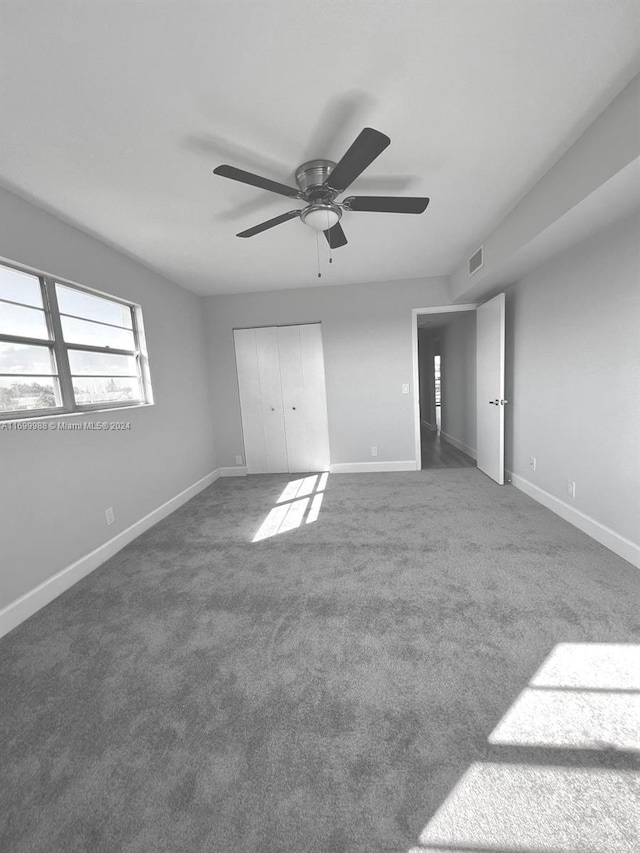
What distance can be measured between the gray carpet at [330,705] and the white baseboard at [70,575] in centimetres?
7

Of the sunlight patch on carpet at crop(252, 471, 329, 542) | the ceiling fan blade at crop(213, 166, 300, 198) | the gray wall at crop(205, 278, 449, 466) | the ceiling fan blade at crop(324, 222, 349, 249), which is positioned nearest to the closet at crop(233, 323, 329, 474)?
the gray wall at crop(205, 278, 449, 466)

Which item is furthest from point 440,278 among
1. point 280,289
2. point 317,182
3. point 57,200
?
point 57,200

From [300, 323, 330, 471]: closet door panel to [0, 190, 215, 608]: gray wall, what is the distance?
149cm

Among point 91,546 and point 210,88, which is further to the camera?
point 91,546

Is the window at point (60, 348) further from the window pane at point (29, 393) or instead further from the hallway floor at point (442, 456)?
the hallway floor at point (442, 456)

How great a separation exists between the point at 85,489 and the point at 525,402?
13.4 ft

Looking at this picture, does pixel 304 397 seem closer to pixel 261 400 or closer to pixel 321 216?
pixel 261 400

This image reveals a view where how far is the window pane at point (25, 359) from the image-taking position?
6.98 feet

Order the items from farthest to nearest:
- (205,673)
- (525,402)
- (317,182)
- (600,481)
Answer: (525,402), (600,481), (317,182), (205,673)

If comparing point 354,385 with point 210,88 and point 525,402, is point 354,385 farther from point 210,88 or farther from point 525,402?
point 210,88

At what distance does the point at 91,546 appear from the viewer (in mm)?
2648

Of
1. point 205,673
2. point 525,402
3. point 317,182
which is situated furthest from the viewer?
point 525,402

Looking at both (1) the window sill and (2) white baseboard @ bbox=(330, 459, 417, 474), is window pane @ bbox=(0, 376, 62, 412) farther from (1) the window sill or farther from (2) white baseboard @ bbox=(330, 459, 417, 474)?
(2) white baseboard @ bbox=(330, 459, 417, 474)

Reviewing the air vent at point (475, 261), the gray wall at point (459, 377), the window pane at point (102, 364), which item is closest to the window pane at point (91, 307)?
the window pane at point (102, 364)
